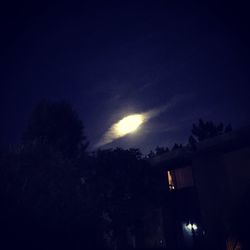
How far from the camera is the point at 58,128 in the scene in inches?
1379

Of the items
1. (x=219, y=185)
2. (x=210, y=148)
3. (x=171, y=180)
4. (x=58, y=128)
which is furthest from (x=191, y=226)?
(x=58, y=128)

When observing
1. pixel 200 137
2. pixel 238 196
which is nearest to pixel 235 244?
pixel 238 196

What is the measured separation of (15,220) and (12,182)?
8.31 feet

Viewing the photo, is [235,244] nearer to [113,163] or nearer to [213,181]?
[213,181]

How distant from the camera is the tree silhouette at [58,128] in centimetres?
3394

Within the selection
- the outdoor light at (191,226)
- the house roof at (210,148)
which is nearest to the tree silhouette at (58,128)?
the house roof at (210,148)

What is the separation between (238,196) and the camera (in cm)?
2306

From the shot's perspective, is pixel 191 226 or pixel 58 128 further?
pixel 58 128

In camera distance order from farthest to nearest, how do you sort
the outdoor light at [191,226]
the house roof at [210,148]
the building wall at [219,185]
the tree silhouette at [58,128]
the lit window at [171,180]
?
1. the tree silhouette at [58,128]
2. the lit window at [171,180]
3. the outdoor light at [191,226]
4. the house roof at [210,148]
5. the building wall at [219,185]

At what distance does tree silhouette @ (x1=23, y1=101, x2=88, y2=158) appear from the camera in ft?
111

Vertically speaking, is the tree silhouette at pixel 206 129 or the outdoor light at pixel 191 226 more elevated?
the tree silhouette at pixel 206 129

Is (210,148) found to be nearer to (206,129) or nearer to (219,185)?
(219,185)

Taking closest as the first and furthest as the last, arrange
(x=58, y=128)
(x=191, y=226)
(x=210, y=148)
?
(x=210, y=148) < (x=191, y=226) < (x=58, y=128)

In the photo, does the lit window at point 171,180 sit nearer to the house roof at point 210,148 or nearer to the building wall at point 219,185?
the house roof at point 210,148
